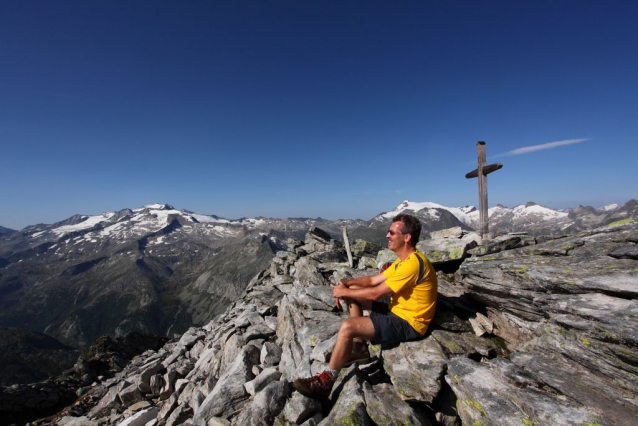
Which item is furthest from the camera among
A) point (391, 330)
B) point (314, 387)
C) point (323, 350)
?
point (323, 350)

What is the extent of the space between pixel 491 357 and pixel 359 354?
14.0 feet

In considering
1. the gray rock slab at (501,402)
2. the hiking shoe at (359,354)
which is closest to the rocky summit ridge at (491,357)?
the gray rock slab at (501,402)

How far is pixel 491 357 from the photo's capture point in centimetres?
902

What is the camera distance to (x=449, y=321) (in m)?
9.88

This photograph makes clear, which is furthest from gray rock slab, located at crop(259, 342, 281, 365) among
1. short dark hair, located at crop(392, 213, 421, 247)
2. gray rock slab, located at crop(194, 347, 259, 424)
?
short dark hair, located at crop(392, 213, 421, 247)

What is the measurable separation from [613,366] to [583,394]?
1.17m

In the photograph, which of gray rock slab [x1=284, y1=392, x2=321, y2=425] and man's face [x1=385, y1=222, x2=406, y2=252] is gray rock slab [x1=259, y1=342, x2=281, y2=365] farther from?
man's face [x1=385, y1=222, x2=406, y2=252]

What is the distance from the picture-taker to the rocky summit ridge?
6.67 meters

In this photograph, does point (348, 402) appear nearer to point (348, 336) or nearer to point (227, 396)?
point (348, 336)

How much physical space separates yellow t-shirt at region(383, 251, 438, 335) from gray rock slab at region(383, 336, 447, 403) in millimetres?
575

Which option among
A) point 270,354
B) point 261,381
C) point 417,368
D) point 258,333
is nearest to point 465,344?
point 417,368

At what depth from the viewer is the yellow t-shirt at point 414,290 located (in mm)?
8484

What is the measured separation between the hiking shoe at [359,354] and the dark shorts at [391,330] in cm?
95

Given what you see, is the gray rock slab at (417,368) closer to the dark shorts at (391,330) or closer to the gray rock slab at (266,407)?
the dark shorts at (391,330)
